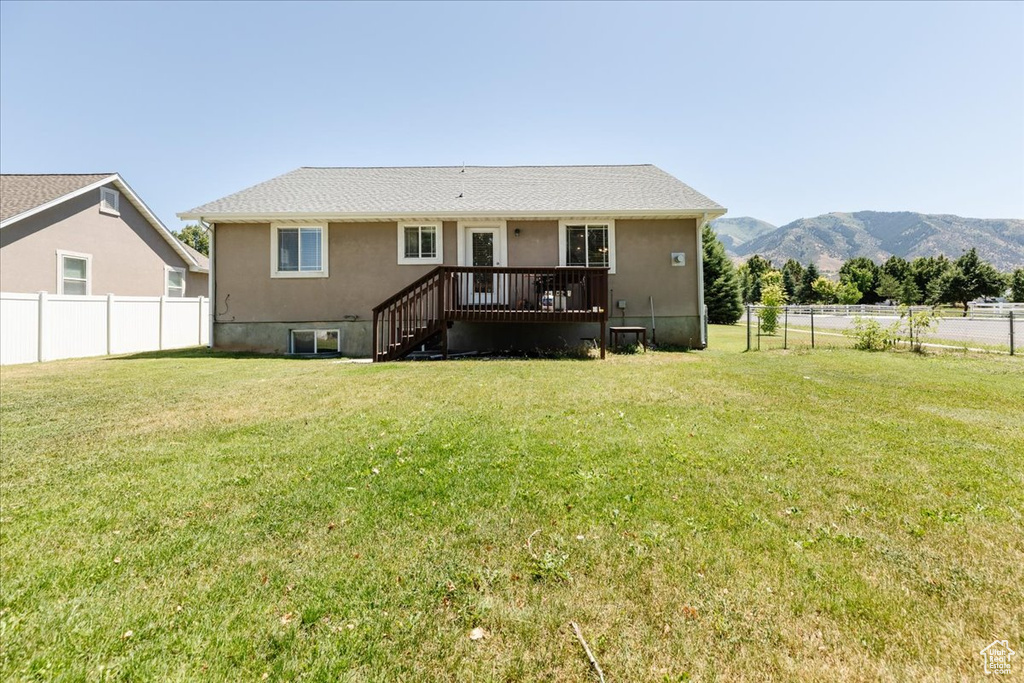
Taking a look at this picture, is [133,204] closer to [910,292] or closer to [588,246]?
[588,246]

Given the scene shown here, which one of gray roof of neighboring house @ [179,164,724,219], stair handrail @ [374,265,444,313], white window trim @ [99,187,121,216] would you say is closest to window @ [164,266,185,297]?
white window trim @ [99,187,121,216]

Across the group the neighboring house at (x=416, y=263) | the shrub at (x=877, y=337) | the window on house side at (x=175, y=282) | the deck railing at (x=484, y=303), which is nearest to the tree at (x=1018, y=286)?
the shrub at (x=877, y=337)

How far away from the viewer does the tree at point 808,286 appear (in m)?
67.2

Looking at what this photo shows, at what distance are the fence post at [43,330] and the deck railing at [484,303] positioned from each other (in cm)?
845

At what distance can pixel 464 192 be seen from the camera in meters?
12.7

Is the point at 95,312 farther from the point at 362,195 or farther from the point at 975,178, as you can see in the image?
the point at 975,178

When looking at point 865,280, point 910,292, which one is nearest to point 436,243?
point 910,292

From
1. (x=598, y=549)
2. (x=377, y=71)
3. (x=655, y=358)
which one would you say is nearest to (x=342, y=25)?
(x=377, y=71)

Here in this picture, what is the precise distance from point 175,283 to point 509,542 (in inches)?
881

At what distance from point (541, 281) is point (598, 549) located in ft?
27.5

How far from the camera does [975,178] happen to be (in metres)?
17.6

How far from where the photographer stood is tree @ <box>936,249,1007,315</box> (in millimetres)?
45250

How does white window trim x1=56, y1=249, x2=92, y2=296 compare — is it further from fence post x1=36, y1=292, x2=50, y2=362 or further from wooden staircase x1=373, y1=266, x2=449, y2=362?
wooden staircase x1=373, y1=266, x2=449, y2=362

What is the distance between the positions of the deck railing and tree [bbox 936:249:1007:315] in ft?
190
